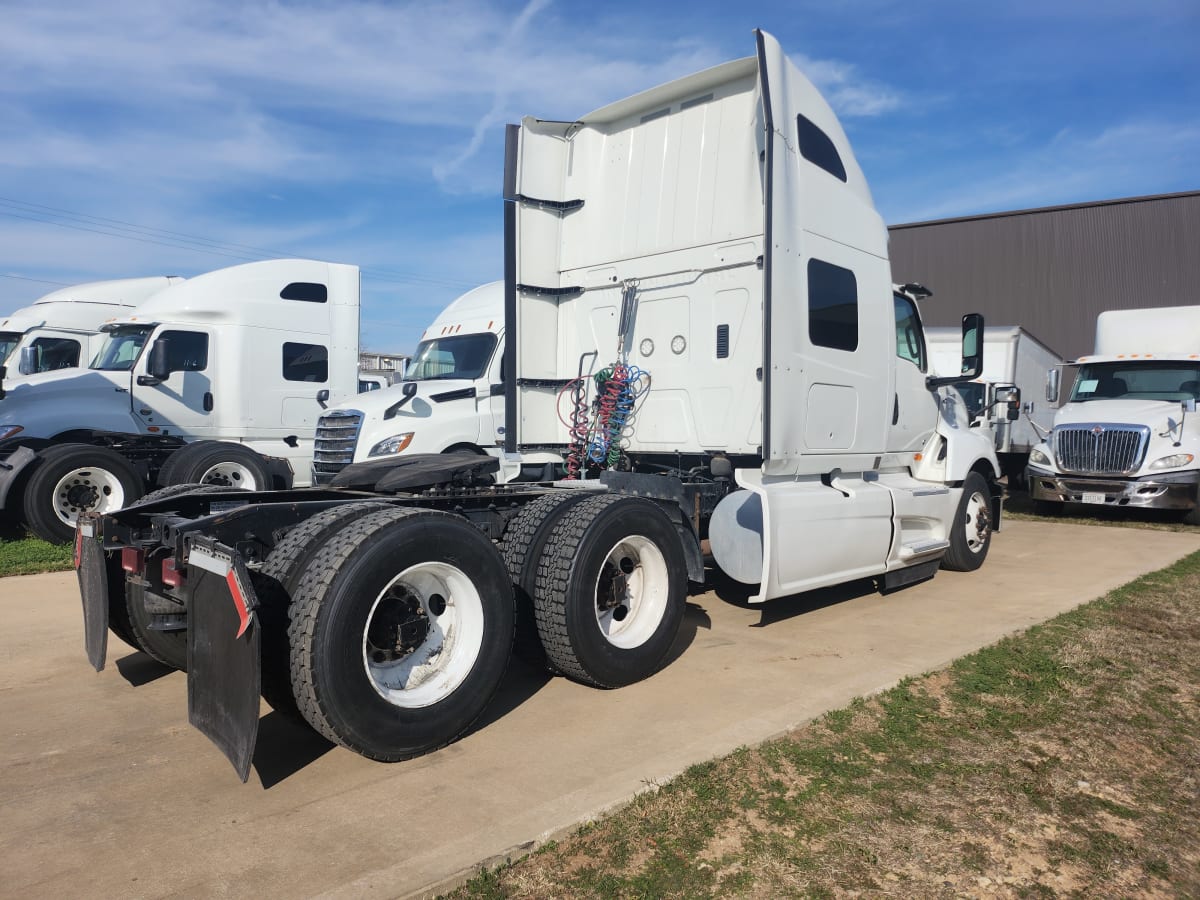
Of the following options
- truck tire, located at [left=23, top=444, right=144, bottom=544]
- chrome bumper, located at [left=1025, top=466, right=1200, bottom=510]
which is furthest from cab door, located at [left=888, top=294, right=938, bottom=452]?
truck tire, located at [left=23, top=444, right=144, bottom=544]

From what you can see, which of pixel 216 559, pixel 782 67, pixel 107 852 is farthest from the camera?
pixel 782 67

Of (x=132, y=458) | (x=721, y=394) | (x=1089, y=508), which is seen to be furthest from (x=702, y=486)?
(x=1089, y=508)

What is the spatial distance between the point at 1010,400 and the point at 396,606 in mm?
7920

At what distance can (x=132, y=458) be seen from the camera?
10789mm

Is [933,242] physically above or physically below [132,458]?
above

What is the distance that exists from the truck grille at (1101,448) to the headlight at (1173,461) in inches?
8.2

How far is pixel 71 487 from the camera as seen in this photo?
9820mm

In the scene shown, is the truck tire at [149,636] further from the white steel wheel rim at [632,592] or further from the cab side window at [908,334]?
the cab side window at [908,334]

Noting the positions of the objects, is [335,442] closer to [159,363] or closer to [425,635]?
[159,363]

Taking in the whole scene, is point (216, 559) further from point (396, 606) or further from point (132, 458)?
point (132, 458)

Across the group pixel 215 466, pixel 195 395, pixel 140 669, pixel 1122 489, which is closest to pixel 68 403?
pixel 195 395

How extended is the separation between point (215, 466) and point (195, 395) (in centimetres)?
143

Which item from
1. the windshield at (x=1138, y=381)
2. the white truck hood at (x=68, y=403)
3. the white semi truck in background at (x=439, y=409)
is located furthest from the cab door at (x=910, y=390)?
the white truck hood at (x=68, y=403)

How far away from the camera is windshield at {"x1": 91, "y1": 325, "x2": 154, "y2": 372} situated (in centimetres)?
1130
